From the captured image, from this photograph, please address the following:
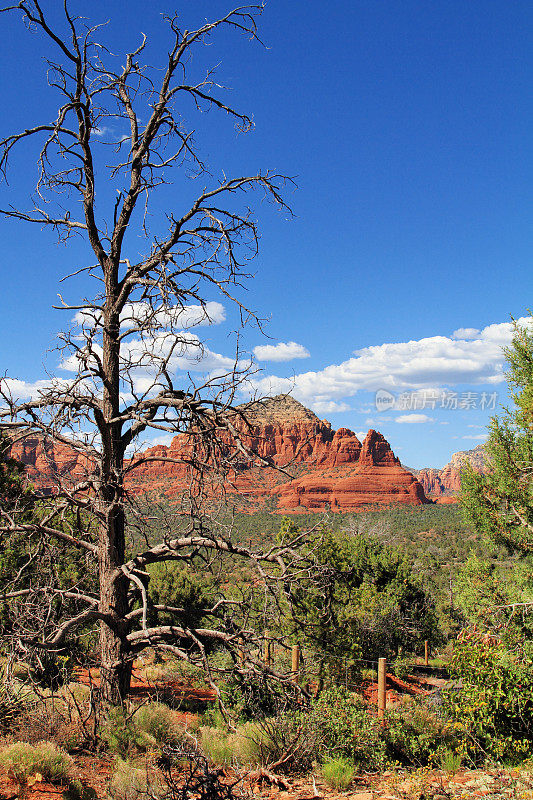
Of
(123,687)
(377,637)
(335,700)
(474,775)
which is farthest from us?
(377,637)

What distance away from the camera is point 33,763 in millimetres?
4672

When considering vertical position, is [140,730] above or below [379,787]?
above

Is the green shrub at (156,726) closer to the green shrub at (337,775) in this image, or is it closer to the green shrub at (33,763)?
the green shrub at (33,763)

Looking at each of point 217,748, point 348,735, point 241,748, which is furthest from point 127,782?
point 348,735

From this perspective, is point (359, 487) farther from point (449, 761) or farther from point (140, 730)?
point (140, 730)

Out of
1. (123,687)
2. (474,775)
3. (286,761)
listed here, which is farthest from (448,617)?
(123,687)

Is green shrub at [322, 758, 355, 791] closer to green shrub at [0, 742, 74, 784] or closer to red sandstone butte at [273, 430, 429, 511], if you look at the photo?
green shrub at [0, 742, 74, 784]

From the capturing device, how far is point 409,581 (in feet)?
84.3

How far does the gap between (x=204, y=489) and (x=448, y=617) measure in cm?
3089

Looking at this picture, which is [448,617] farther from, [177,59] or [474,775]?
[177,59]

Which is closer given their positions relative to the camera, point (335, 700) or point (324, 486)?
point (335, 700)

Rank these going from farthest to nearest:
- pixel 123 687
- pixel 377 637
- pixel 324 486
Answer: pixel 324 486, pixel 377 637, pixel 123 687

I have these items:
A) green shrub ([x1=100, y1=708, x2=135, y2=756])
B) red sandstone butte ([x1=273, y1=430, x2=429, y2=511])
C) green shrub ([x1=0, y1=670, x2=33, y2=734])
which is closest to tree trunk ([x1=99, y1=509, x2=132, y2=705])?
green shrub ([x1=100, y1=708, x2=135, y2=756])

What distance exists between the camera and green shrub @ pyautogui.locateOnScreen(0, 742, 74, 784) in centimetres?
465
